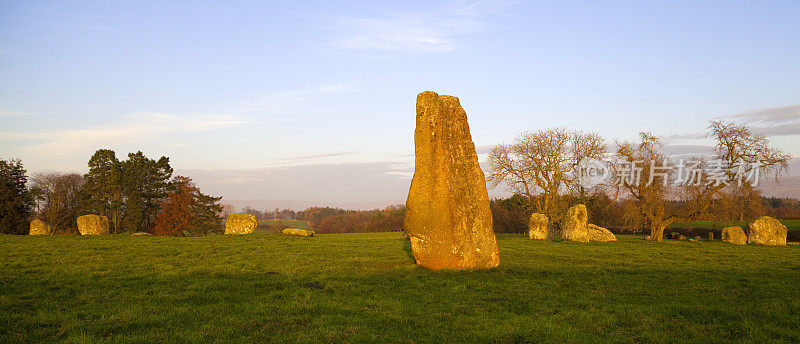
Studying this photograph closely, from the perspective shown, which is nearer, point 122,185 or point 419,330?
point 419,330

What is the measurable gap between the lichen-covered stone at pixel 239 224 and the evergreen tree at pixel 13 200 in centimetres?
2742

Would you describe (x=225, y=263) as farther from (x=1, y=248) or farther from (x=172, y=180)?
(x=172, y=180)

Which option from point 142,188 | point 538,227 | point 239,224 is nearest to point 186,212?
point 142,188

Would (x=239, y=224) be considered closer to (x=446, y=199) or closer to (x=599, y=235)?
(x=446, y=199)

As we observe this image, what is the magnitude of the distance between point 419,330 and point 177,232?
5040 cm

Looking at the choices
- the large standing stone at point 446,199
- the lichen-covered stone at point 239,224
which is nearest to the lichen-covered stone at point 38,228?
the lichen-covered stone at point 239,224

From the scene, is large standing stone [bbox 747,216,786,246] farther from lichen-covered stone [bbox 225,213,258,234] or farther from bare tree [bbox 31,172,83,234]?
bare tree [bbox 31,172,83,234]

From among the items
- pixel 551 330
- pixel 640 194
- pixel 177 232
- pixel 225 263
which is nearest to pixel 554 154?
pixel 640 194

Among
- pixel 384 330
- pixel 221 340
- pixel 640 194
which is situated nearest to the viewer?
pixel 221 340

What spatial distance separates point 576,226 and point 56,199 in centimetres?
5913

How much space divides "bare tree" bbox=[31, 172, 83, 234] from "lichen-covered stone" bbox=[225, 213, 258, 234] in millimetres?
31157

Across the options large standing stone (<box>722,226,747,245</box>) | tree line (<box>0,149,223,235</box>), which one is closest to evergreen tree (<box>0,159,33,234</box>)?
tree line (<box>0,149,223,235</box>)

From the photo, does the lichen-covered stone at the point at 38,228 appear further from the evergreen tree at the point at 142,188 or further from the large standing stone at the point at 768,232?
the large standing stone at the point at 768,232

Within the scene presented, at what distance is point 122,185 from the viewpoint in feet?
172
